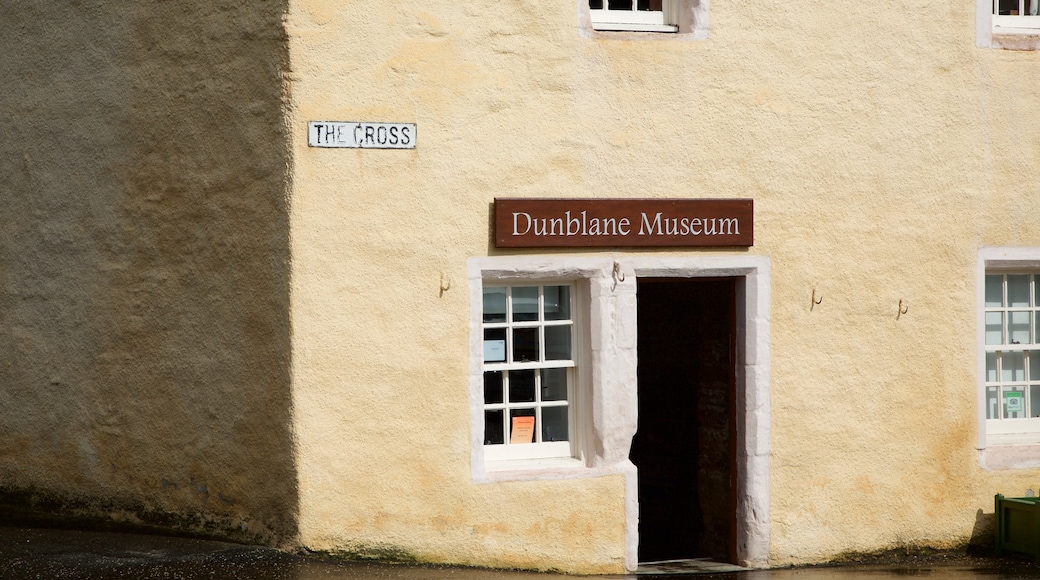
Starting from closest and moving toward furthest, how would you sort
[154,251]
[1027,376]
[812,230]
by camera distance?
[154,251] < [812,230] < [1027,376]

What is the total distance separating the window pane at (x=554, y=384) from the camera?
27.5 feet

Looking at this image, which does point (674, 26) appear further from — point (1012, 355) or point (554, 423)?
point (1012, 355)

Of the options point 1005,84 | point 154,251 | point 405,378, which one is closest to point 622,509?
point 405,378

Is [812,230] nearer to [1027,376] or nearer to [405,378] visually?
[1027,376]

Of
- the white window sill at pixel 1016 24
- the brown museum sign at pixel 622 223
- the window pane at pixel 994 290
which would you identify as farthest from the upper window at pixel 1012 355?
the brown museum sign at pixel 622 223

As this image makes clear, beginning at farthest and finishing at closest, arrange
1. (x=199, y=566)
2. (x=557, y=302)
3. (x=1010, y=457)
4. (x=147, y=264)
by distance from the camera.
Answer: (x=1010, y=457) → (x=557, y=302) → (x=147, y=264) → (x=199, y=566)

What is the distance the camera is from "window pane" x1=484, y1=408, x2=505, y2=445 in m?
8.25

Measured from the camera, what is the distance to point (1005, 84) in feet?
29.6

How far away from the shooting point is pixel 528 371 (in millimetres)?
8320

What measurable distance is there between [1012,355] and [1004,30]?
2.43 meters

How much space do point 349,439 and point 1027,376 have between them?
524 centimetres

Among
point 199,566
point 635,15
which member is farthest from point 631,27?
point 199,566

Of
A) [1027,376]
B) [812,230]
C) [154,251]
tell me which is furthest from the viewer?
[1027,376]

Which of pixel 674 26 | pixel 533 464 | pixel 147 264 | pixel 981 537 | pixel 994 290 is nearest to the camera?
pixel 147 264
